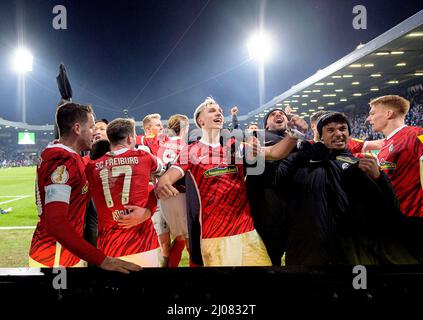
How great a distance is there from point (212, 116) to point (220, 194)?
65 centimetres

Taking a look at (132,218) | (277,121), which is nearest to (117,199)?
(132,218)

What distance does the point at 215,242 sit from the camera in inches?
96.5

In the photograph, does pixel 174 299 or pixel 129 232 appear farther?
pixel 129 232

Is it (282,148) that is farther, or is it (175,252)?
(175,252)

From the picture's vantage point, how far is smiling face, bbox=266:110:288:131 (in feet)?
9.46

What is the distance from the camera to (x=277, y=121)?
9.52 ft

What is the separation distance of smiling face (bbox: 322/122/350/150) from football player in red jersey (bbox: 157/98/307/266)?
36cm

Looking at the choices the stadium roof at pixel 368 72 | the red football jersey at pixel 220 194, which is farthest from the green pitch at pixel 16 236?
the stadium roof at pixel 368 72

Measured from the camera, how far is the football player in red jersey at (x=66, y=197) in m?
1.59

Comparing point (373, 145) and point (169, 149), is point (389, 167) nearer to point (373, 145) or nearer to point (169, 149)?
point (373, 145)

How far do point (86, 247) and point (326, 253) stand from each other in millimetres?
1817

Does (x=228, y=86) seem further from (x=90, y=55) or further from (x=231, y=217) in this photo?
(x=231, y=217)
